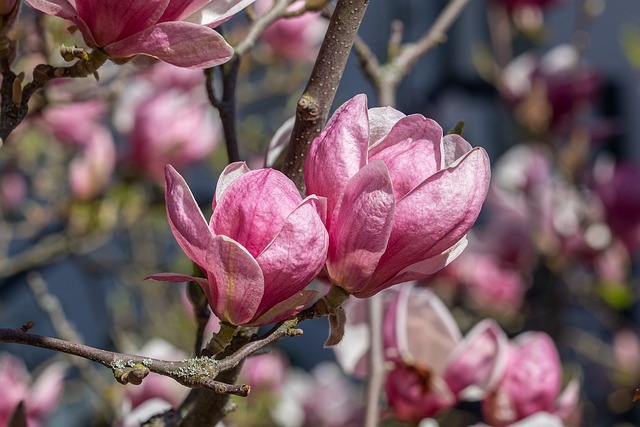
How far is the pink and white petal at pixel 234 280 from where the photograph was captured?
371mm

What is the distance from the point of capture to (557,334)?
1.52 metres

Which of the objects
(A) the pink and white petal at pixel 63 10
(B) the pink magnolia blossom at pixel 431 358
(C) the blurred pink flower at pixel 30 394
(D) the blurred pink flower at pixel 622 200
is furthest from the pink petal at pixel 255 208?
(D) the blurred pink flower at pixel 622 200

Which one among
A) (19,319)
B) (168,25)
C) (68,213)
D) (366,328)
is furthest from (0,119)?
(19,319)

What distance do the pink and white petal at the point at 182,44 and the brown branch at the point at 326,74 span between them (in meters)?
0.05

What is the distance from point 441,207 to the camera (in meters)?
0.38

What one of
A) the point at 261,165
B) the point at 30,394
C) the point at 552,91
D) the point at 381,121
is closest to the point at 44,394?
the point at 30,394

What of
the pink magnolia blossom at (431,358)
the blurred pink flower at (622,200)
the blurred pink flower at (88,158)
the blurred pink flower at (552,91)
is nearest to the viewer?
the pink magnolia blossom at (431,358)

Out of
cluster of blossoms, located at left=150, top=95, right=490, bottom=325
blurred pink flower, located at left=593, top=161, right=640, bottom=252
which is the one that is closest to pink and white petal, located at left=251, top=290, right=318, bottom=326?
cluster of blossoms, located at left=150, top=95, right=490, bottom=325

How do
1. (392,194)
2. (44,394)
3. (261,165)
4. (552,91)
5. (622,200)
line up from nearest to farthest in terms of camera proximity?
(392,194) → (44,394) → (261,165) → (622,200) → (552,91)

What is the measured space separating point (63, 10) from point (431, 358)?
40cm

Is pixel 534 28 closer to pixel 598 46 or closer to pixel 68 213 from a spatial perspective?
pixel 68 213

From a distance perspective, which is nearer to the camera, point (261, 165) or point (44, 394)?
point (44, 394)

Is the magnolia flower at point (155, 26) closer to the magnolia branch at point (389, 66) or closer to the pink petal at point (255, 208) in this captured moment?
the pink petal at point (255, 208)

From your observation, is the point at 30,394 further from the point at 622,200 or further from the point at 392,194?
the point at 622,200
